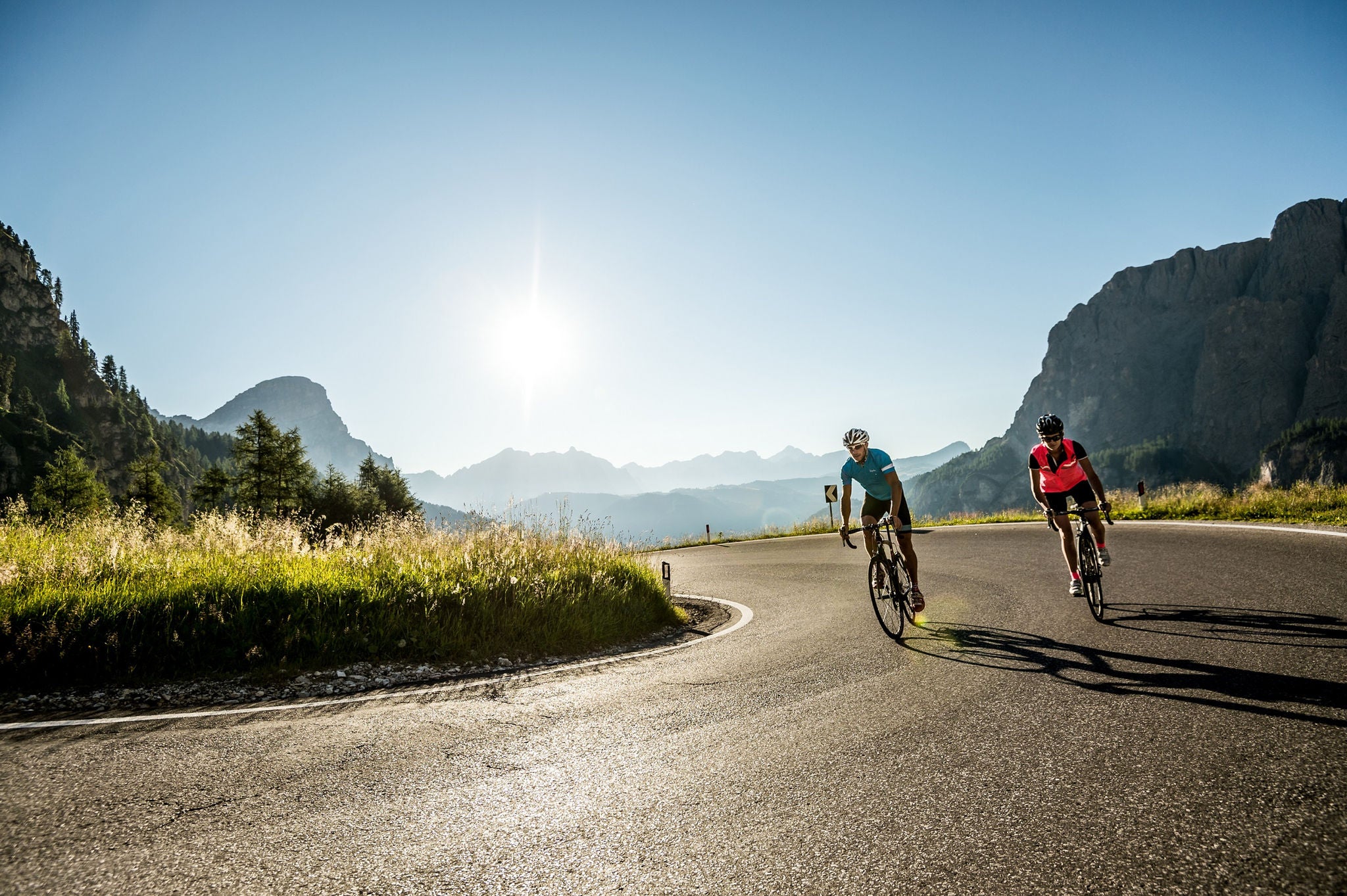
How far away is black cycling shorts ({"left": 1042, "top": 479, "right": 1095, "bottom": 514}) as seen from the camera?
26.0 ft

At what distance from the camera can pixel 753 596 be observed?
40.4 ft

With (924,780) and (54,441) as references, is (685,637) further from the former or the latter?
(54,441)

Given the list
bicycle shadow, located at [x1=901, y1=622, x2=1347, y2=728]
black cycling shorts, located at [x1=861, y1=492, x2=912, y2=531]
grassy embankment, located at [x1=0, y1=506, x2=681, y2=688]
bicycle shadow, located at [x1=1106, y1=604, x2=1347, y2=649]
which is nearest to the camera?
bicycle shadow, located at [x1=901, y1=622, x2=1347, y2=728]

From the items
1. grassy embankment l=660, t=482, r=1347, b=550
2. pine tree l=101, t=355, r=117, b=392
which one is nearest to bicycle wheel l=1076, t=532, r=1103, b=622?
grassy embankment l=660, t=482, r=1347, b=550

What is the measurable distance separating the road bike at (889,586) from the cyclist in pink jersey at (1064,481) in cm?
189

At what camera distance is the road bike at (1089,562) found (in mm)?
7250

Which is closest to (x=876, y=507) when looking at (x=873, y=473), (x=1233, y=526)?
(x=873, y=473)

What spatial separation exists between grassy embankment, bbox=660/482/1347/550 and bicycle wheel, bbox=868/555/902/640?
11640 millimetres

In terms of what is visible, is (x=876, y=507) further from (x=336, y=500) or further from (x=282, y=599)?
(x=336, y=500)

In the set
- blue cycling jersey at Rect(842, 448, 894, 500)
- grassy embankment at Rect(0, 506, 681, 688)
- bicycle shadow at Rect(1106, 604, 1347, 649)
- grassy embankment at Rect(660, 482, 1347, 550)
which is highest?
blue cycling jersey at Rect(842, 448, 894, 500)

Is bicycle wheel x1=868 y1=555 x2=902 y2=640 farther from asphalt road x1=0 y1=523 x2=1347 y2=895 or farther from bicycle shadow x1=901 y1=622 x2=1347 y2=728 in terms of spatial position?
asphalt road x1=0 y1=523 x2=1347 y2=895

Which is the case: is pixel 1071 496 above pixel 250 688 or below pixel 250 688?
above

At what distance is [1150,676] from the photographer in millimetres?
4938

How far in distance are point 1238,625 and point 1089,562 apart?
144 centimetres
